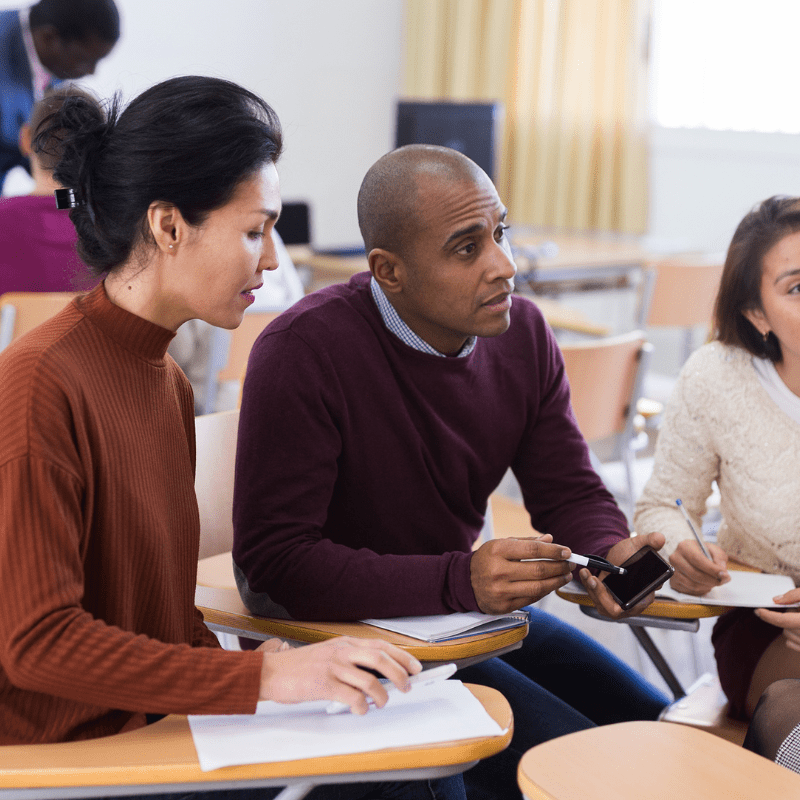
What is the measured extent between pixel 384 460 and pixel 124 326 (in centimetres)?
52

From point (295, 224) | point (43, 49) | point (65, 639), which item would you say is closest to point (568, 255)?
point (295, 224)

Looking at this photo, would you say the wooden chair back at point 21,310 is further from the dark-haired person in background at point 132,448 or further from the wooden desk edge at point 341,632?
the dark-haired person in background at point 132,448

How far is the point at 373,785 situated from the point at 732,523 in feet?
2.79

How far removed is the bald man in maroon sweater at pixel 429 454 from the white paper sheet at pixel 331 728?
11.8 inches

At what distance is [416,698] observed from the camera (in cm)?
102

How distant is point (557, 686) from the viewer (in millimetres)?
1600

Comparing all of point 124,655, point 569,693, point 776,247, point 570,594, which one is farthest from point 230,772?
point 776,247

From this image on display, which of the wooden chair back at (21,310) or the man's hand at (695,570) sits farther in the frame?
the wooden chair back at (21,310)

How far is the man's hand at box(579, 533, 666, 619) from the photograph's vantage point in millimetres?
1396

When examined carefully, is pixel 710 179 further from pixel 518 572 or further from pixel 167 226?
pixel 167 226

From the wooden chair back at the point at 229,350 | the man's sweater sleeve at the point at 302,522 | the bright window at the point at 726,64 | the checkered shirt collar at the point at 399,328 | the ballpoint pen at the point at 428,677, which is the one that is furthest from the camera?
the bright window at the point at 726,64

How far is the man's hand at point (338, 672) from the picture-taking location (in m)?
0.95

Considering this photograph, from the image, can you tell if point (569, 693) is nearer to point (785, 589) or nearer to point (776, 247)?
point (785, 589)

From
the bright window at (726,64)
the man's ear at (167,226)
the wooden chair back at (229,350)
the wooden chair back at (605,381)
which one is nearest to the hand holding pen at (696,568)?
the man's ear at (167,226)
